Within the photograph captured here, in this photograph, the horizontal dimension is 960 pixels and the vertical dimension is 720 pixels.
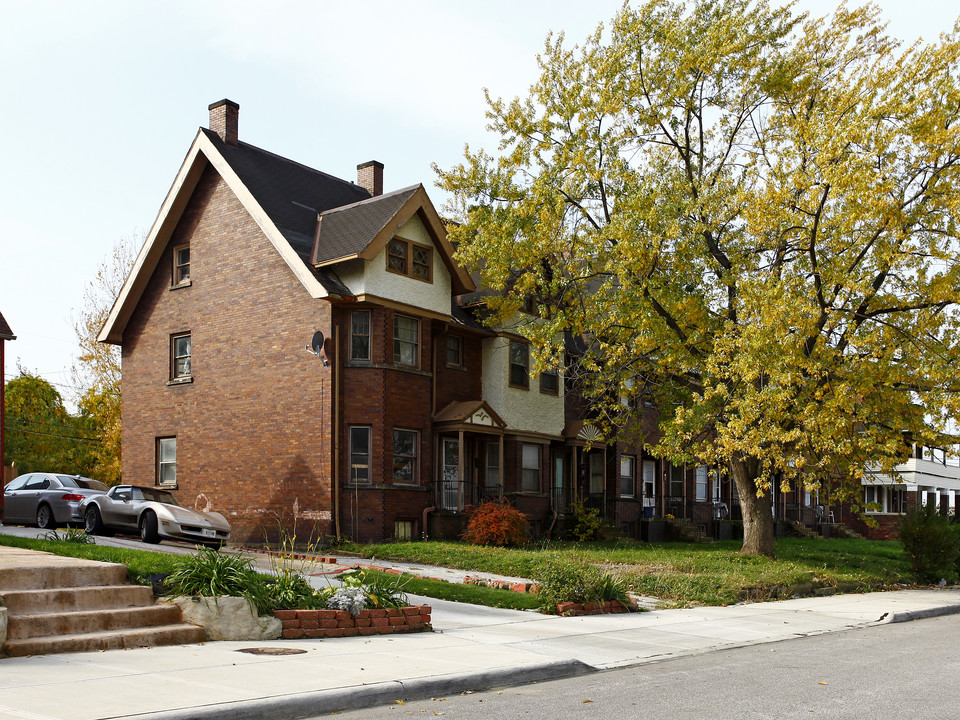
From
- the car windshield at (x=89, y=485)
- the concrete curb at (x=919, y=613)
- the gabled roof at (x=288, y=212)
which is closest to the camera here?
the concrete curb at (x=919, y=613)

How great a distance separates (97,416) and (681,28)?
29235mm

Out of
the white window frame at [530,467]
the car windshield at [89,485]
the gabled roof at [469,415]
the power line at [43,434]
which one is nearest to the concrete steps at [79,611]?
the car windshield at [89,485]

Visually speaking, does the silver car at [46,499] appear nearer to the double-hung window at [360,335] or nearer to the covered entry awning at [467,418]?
the double-hung window at [360,335]

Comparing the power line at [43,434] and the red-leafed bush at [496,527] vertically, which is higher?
the power line at [43,434]

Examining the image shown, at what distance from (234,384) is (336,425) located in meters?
3.88

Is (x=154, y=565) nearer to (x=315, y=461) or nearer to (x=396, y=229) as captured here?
(x=315, y=461)

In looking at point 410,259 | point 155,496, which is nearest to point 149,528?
point 155,496

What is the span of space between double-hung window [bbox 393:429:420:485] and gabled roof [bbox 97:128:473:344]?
425cm

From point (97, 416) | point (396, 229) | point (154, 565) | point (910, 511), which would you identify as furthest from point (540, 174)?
point (97, 416)

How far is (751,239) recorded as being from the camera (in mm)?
23016

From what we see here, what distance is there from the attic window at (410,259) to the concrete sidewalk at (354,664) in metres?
12.6

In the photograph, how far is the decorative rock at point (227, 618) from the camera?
10.3 meters

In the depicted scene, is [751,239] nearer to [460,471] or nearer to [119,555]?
[460,471]

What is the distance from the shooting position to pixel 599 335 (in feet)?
78.6
